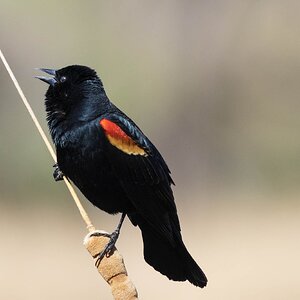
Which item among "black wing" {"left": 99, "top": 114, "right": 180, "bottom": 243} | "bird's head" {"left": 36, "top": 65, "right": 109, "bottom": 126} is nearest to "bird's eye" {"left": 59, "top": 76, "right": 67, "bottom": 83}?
"bird's head" {"left": 36, "top": 65, "right": 109, "bottom": 126}

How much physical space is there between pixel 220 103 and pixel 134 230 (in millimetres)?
1438

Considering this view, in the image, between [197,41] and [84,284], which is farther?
[197,41]

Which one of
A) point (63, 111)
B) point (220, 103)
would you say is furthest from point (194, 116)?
point (63, 111)

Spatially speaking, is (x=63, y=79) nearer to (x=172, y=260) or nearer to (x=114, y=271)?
(x=172, y=260)

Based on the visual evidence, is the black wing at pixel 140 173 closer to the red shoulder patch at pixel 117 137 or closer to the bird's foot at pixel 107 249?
the red shoulder patch at pixel 117 137

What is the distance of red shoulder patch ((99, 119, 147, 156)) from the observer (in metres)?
2.21

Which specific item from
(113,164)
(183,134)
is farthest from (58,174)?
(183,134)

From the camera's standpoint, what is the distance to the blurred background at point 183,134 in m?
5.03

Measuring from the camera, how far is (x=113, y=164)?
2.26 meters

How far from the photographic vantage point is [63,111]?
2270 millimetres

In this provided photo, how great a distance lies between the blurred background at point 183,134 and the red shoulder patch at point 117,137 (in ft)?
7.73

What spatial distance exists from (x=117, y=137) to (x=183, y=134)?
418cm

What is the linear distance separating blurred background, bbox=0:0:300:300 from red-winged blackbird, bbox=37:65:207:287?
230 centimetres

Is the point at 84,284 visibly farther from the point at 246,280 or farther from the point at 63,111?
the point at 63,111
